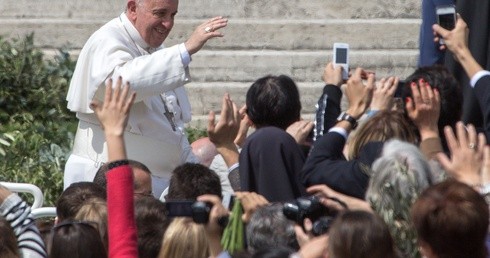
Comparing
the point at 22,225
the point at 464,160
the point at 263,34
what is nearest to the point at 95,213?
the point at 22,225

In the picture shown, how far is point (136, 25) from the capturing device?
27.1ft

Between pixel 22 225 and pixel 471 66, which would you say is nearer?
pixel 22 225

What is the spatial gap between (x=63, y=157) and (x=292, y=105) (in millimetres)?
3336

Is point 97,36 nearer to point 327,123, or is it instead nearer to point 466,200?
point 327,123

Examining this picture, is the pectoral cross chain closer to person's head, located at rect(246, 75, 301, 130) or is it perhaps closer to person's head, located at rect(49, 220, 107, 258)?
person's head, located at rect(246, 75, 301, 130)

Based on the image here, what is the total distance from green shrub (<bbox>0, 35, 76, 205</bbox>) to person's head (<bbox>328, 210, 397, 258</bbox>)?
501 centimetres

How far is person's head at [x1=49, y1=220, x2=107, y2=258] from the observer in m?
5.40

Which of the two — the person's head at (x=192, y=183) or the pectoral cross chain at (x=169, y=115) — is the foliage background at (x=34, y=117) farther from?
the person's head at (x=192, y=183)

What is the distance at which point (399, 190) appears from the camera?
5.50m

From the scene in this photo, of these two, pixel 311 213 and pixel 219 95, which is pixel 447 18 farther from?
pixel 219 95

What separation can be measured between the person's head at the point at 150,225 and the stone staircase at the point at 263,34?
208 inches

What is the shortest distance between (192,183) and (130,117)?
6.11ft

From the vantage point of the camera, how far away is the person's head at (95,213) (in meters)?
6.05

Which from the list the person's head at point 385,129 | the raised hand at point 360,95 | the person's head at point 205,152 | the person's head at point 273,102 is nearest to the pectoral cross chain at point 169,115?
the person's head at point 205,152
